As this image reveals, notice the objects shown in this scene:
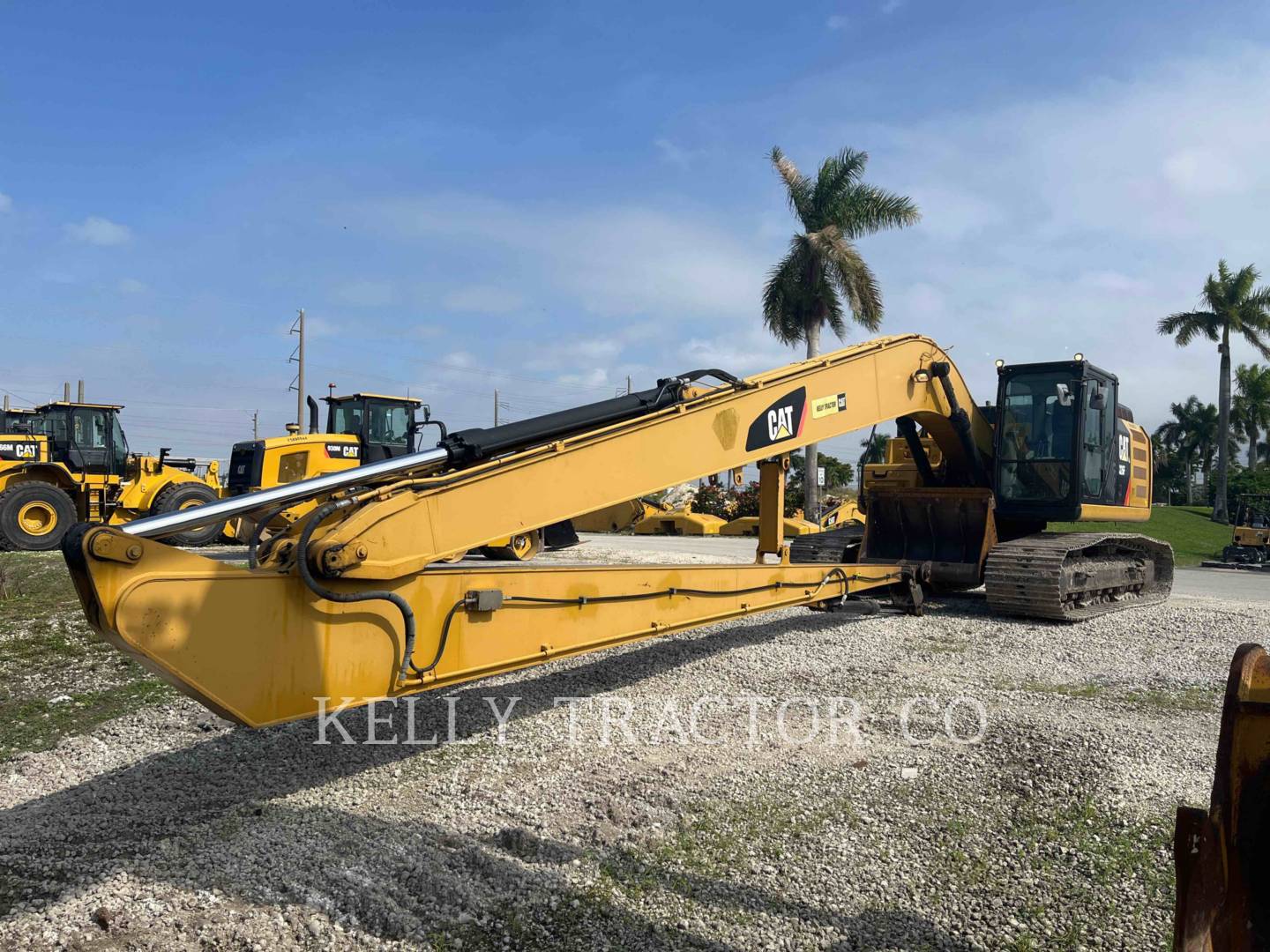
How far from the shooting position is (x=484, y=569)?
4.48 m

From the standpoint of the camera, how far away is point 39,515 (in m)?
16.2

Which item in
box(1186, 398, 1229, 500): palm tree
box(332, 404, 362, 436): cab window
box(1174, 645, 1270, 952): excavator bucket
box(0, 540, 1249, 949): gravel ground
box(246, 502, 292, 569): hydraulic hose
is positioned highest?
box(1186, 398, 1229, 500): palm tree

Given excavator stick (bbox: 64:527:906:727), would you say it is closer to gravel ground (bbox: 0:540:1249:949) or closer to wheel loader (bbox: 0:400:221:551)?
gravel ground (bbox: 0:540:1249:949)

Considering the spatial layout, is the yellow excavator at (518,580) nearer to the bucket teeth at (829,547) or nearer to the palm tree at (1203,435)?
the bucket teeth at (829,547)

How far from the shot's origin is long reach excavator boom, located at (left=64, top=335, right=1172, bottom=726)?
351 centimetres

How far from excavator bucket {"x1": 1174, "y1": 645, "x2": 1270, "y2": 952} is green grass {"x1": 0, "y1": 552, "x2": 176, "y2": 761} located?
585cm

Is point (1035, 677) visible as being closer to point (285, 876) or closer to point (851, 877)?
point (851, 877)

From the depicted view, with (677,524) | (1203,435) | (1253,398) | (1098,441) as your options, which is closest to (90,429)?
(677,524)

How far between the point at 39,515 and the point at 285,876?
1546 centimetres

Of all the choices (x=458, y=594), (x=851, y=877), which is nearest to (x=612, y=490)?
(x=458, y=594)

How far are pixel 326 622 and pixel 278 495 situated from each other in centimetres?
66

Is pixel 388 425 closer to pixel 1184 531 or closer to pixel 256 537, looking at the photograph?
pixel 256 537

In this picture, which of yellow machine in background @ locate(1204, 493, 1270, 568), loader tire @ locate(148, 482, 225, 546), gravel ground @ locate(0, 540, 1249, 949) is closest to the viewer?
gravel ground @ locate(0, 540, 1249, 949)

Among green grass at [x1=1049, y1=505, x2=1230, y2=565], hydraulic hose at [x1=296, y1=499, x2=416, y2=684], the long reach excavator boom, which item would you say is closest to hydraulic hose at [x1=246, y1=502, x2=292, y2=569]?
the long reach excavator boom
